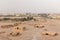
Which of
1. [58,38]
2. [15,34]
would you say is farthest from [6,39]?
[58,38]

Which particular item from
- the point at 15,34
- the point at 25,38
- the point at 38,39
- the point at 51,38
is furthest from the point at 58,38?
the point at 15,34

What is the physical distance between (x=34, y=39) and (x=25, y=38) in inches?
39.5

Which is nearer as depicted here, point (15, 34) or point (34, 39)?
point (34, 39)

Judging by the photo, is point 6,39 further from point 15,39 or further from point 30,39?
point 30,39

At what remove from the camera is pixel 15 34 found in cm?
1931

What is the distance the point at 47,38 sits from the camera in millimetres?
17344

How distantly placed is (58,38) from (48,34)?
5.69 feet

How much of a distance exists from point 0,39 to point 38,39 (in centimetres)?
396

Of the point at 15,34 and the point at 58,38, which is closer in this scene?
the point at 58,38

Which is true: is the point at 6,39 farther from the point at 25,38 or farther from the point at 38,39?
the point at 38,39

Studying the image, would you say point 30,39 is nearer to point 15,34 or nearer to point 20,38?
point 20,38

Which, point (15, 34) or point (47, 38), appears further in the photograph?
point (15, 34)

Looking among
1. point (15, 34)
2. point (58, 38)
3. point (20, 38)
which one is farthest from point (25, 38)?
point (58, 38)

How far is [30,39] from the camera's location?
1758 cm
